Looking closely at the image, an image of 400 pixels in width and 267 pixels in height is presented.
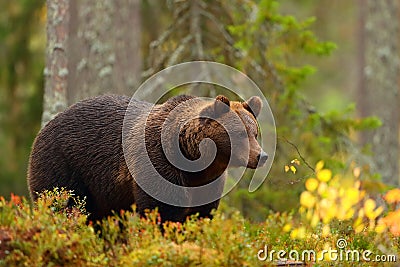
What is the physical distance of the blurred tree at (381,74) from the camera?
15.8m

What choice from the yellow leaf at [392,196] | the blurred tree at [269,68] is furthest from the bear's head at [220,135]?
the blurred tree at [269,68]

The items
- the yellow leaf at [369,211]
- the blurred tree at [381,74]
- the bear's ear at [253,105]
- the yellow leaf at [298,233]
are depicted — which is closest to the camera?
the yellow leaf at [298,233]

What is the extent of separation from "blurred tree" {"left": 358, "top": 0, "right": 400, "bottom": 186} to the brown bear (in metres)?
8.97

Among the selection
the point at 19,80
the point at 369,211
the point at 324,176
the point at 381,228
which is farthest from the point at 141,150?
the point at 19,80

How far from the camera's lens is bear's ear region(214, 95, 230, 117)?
23.0ft

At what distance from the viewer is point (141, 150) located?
23.6ft

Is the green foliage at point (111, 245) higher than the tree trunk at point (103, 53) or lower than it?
lower

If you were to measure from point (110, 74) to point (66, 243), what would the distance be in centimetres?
591

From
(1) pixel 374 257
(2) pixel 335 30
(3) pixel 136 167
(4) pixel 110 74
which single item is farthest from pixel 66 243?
(2) pixel 335 30

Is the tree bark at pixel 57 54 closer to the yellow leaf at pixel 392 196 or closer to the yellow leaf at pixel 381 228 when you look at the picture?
the yellow leaf at pixel 392 196

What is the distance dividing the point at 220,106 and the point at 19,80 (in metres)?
9.93

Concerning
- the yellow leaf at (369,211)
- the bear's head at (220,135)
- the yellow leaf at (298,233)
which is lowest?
the yellow leaf at (298,233)

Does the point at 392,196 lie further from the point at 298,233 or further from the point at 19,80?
the point at 19,80

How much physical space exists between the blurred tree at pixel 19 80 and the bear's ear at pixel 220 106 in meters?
8.49
